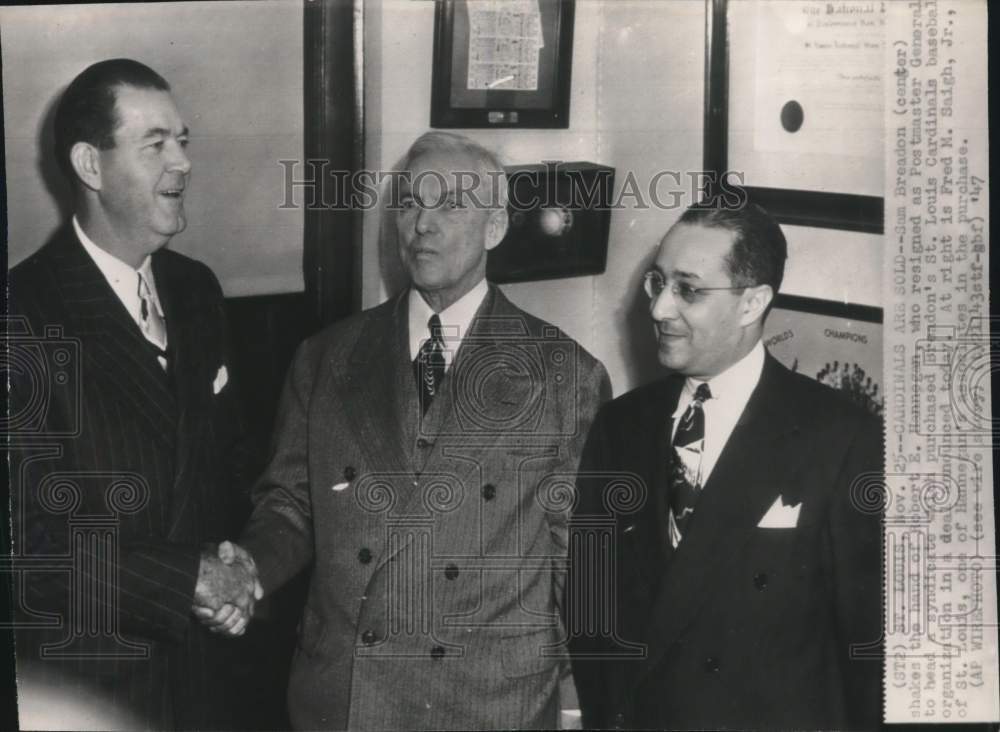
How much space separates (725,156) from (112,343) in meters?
0.99

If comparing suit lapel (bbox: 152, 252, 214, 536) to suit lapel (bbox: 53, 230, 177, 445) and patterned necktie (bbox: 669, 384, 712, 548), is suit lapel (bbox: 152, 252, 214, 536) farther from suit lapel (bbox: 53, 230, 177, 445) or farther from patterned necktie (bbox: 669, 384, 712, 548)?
patterned necktie (bbox: 669, 384, 712, 548)

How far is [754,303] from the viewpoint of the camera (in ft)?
4.57

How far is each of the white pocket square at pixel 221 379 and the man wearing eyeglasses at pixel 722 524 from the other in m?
0.58

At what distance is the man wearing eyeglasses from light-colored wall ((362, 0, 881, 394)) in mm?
82

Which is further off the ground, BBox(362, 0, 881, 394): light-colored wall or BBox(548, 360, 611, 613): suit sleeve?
BBox(362, 0, 881, 394): light-colored wall

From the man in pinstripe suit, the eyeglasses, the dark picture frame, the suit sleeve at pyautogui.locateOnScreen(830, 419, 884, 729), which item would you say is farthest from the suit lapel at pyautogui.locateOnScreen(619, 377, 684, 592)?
the man in pinstripe suit

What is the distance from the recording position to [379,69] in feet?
5.01

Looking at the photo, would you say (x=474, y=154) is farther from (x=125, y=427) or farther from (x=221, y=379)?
(x=125, y=427)

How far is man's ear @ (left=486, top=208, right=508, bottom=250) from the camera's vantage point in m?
1.48

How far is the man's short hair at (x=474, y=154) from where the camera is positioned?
4.79ft

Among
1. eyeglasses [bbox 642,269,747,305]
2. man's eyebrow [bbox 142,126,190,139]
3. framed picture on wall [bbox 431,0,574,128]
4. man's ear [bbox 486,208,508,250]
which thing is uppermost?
framed picture on wall [bbox 431,0,574,128]

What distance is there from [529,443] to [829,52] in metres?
0.77

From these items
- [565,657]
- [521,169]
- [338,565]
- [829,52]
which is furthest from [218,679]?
[829,52]

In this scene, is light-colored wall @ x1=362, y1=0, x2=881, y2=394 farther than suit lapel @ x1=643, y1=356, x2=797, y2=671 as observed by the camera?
Yes
